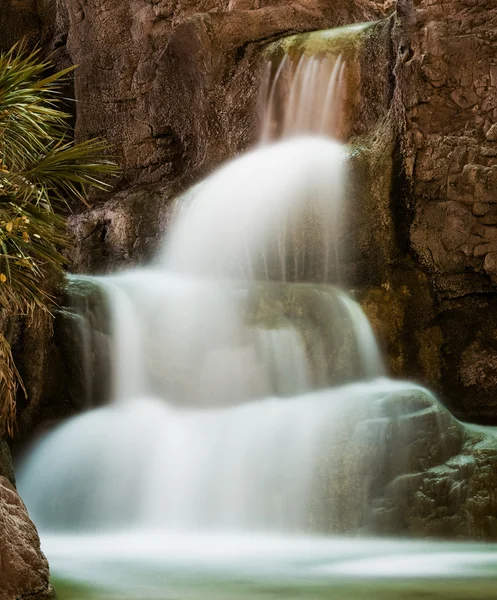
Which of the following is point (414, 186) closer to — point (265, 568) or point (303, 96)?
point (303, 96)

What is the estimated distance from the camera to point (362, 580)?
602 centimetres

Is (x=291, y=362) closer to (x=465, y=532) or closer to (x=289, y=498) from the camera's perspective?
(x=289, y=498)

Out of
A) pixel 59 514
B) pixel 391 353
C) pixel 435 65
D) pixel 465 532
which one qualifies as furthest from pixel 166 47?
pixel 465 532

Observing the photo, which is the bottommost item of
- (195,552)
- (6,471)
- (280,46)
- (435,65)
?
(195,552)

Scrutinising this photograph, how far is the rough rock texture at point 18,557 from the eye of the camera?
491 centimetres

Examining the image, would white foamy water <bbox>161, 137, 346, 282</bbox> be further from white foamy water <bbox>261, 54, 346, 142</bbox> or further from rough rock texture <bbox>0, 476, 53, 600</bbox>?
rough rock texture <bbox>0, 476, 53, 600</bbox>

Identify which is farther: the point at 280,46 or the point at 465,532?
the point at 280,46

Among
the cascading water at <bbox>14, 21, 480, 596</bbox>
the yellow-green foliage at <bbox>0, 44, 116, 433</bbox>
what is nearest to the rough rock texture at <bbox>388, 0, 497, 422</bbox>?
the cascading water at <bbox>14, 21, 480, 596</bbox>

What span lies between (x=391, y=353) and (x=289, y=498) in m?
3.41

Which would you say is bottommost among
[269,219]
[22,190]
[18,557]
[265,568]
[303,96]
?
[265,568]

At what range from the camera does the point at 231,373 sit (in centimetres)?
1033

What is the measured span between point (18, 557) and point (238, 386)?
541cm

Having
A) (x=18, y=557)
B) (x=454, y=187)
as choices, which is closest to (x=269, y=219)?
(x=454, y=187)

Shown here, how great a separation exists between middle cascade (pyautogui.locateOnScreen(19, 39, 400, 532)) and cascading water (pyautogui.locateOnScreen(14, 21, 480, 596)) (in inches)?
0.6
